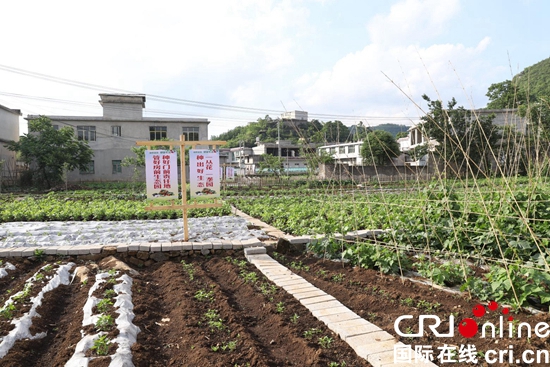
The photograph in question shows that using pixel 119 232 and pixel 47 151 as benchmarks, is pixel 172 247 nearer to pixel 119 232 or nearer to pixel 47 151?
pixel 119 232

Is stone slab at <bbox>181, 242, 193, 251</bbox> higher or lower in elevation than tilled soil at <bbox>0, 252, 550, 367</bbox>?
higher

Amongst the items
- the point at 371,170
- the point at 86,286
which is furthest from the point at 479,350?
the point at 371,170

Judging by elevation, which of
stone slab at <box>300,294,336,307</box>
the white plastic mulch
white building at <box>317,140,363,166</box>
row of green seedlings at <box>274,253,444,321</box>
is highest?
white building at <box>317,140,363,166</box>

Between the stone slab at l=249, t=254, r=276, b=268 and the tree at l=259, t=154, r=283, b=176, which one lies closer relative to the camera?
the stone slab at l=249, t=254, r=276, b=268

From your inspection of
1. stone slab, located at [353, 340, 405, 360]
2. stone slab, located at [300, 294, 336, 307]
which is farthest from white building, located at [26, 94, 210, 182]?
stone slab, located at [353, 340, 405, 360]

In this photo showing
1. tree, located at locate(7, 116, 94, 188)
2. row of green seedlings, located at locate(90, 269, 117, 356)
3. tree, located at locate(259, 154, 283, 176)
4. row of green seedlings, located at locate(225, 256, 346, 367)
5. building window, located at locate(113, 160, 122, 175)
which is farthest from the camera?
building window, located at locate(113, 160, 122, 175)

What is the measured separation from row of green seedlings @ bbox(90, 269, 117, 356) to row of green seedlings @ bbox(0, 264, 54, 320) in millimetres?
691

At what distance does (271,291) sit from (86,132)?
29123 millimetres

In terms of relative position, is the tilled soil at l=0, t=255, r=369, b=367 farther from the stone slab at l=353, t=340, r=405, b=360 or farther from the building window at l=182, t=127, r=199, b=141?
the building window at l=182, t=127, r=199, b=141

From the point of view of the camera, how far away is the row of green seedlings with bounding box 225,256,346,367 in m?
2.83

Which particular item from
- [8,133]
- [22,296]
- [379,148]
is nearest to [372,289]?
[22,296]

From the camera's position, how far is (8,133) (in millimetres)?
27156

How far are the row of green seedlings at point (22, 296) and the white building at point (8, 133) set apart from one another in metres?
23.7

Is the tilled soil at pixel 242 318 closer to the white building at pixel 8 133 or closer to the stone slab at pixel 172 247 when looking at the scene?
the stone slab at pixel 172 247
